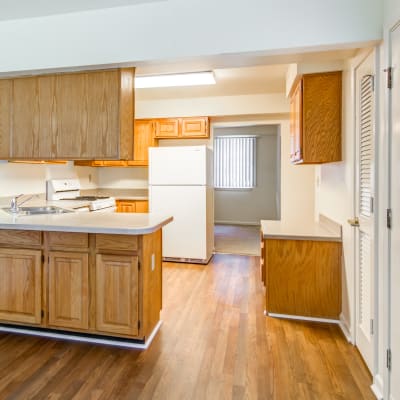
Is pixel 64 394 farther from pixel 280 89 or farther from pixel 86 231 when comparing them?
pixel 280 89

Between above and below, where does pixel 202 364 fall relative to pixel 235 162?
below

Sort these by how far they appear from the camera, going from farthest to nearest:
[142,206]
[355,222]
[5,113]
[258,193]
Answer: [258,193] < [142,206] < [5,113] < [355,222]

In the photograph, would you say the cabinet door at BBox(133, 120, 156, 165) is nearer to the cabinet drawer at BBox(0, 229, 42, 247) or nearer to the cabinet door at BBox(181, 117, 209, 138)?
the cabinet door at BBox(181, 117, 209, 138)

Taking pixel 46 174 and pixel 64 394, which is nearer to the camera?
pixel 64 394

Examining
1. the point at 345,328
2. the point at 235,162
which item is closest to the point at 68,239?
the point at 345,328

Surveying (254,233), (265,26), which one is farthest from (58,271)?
(254,233)

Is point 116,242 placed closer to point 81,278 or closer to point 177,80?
point 81,278

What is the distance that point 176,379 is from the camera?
1.83m

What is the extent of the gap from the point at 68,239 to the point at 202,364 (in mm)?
1305

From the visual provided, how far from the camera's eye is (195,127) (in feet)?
15.3

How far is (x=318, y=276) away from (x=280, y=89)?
2.71 m

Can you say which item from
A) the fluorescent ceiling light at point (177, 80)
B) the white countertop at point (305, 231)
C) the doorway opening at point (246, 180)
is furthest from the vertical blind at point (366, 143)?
the doorway opening at point (246, 180)

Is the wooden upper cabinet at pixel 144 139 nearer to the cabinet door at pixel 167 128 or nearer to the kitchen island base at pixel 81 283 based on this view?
the cabinet door at pixel 167 128

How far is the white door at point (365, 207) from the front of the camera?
187 centimetres
